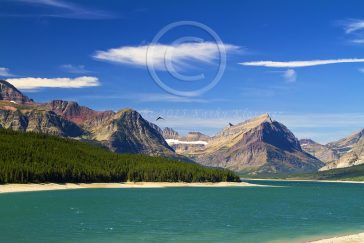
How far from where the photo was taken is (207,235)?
88688 mm

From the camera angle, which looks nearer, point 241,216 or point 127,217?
point 127,217

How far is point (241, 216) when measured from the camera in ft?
421

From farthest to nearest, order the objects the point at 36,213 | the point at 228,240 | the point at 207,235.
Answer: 1. the point at 36,213
2. the point at 207,235
3. the point at 228,240

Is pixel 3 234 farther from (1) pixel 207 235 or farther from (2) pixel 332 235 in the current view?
(2) pixel 332 235

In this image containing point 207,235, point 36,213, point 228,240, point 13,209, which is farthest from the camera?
point 13,209

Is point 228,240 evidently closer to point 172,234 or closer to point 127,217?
point 172,234

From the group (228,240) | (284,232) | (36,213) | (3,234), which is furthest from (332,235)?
(36,213)

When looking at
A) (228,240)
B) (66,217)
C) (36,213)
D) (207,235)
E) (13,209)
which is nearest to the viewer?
(228,240)

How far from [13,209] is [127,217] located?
34.0m

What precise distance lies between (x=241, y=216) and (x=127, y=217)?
2888 cm

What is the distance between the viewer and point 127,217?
120 meters

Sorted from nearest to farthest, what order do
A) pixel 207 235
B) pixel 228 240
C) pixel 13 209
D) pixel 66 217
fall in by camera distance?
pixel 228 240 < pixel 207 235 < pixel 66 217 < pixel 13 209

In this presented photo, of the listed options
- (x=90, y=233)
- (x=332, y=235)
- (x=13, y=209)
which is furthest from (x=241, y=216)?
(x=13, y=209)

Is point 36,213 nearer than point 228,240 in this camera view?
No
